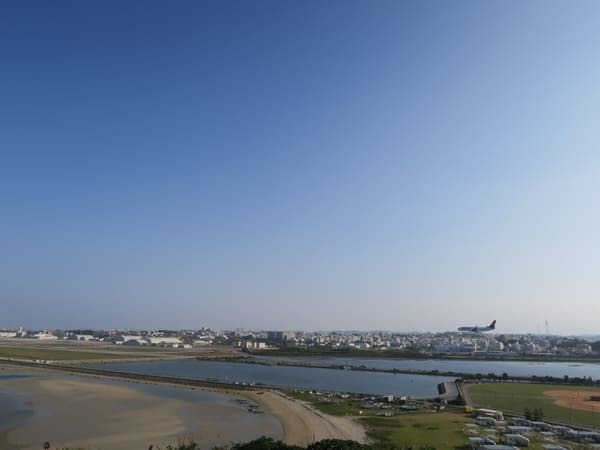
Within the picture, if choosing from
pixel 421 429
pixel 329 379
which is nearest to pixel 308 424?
pixel 421 429

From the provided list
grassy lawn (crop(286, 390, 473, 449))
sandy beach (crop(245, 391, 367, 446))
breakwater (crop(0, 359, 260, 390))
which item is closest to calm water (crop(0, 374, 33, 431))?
breakwater (crop(0, 359, 260, 390))

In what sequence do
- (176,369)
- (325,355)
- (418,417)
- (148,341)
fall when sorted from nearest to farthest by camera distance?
(418,417) → (176,369) → (325,355) → (148,341)

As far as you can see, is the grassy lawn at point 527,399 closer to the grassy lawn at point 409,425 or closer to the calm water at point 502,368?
the grassy lawn at point 409,425

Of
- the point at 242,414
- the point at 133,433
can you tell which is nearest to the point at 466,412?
the point at 242,414

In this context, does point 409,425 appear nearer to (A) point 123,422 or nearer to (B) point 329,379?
(A) point 123,422

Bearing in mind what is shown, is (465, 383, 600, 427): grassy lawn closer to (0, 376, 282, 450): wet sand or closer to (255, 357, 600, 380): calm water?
(0, 376, 282, 450): wet sand

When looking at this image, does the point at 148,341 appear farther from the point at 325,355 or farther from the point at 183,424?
the point at 183,424

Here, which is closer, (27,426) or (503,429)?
(503,429)
